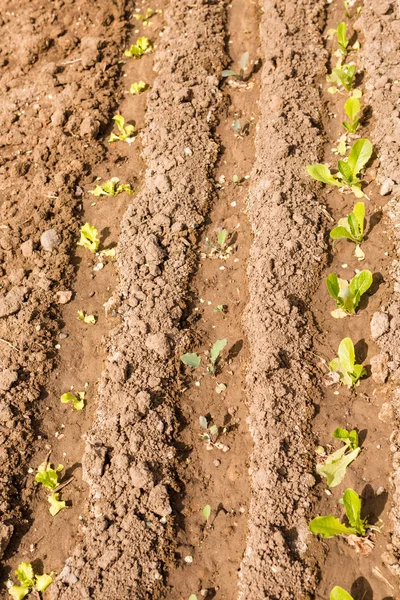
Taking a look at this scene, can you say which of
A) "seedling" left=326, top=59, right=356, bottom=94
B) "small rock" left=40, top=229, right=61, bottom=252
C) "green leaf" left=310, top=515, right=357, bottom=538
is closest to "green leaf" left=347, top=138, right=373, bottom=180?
"seedling" left=326, top=59, right=356, bottom=94

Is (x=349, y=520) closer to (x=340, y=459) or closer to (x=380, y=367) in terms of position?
(x=340, y=459)

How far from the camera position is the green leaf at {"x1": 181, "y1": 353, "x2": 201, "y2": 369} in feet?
9.89

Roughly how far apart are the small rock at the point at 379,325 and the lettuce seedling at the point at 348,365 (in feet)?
0.60

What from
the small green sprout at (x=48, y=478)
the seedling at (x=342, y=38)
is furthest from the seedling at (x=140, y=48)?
the small green sprout at (x=48, y=478)

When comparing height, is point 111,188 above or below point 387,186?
above

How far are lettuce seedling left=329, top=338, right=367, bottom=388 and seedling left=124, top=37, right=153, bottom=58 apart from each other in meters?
2.87

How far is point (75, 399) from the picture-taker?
3111mm

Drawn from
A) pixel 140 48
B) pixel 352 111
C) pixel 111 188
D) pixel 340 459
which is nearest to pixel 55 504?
pixel 340 459

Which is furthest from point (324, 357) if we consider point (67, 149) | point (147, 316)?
point (67, 149)

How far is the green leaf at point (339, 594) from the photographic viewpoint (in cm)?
231

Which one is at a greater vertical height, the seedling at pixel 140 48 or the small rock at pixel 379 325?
the seedling at pixel 140 48

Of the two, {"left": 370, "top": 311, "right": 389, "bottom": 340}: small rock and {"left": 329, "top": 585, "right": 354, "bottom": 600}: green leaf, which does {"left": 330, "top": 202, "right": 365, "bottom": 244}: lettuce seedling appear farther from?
{"left": 329, "top": 585, "right": 354, "bottom": 600}: green leaf

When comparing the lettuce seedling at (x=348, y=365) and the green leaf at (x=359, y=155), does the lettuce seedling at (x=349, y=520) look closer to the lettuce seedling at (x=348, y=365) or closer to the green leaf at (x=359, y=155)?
the lettuce seedling at (x=348, y=365)

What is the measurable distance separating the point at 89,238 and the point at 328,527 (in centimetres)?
213
